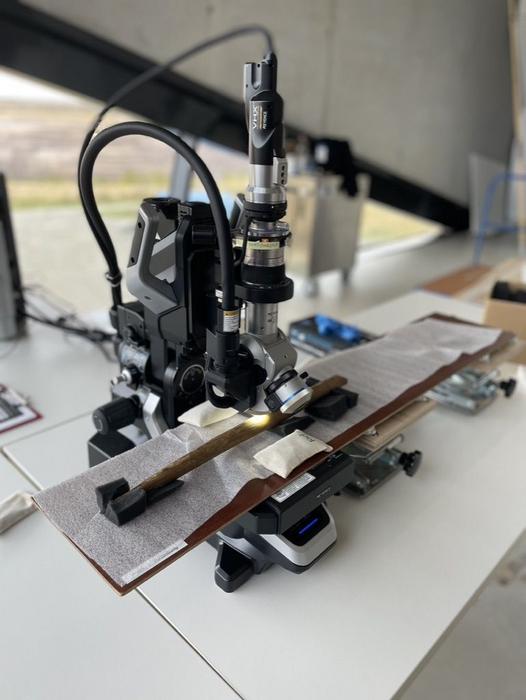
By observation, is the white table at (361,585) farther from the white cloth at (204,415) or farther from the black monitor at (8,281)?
the black monitor at (8,281)

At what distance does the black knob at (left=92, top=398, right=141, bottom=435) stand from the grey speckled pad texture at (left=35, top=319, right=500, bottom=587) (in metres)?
0.10

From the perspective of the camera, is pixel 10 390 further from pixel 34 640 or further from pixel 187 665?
pixel 187 665

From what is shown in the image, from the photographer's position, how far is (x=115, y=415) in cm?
92

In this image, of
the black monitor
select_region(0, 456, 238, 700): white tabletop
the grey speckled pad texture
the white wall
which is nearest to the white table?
select_region(0, 456, 238, 700): white tabletop

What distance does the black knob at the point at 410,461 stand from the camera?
0.99 meters

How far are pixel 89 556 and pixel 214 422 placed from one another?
0.31 m

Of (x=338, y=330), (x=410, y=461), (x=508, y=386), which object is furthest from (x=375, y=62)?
(x=410, y=461)

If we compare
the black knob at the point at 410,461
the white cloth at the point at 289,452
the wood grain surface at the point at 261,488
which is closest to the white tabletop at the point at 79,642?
the wood grain surface at the point at 261,488

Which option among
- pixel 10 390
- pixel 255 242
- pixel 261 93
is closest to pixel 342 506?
pixel 255 242

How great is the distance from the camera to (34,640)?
694 millimetres

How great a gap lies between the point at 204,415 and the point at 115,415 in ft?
0.53

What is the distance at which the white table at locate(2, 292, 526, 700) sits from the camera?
68 centimetres

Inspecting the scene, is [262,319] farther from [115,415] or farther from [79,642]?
[79,642]

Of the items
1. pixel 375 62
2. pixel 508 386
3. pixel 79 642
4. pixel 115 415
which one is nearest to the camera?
pixel 79 642
